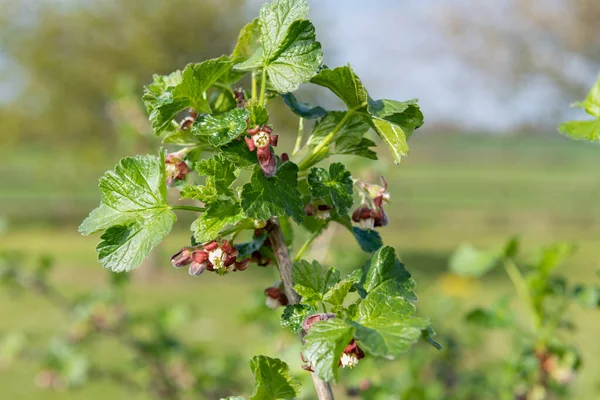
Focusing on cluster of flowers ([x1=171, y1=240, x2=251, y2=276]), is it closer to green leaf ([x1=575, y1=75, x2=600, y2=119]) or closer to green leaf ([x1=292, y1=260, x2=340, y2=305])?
green leaf ([x1=292, y1=260, x2=340, y2=305])

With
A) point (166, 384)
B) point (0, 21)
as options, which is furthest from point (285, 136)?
point (166, 384)

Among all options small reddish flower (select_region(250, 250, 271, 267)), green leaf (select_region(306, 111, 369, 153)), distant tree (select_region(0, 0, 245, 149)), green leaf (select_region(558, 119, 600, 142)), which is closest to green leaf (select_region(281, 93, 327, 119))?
green leaf (select_region(306, 111, 369, 153))

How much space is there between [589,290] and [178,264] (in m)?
0.71

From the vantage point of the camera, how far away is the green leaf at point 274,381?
51 centimetres

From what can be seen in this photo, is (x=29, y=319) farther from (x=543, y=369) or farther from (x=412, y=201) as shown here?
(x=412, y=201)

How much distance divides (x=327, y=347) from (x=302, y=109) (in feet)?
0.79

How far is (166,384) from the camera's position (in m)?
1.67

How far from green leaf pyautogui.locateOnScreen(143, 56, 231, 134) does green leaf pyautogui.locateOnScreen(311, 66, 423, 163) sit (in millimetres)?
75

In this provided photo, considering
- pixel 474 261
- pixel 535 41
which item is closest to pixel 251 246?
pixel 474 261

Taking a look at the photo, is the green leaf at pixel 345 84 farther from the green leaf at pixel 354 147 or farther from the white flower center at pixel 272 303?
the white flower center at pixel 272 303

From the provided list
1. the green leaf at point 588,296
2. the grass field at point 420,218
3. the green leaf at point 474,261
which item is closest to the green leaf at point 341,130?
the green leaf at point 588,296

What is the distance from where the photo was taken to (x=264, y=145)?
0.47 metres

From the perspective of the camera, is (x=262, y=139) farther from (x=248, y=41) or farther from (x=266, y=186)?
(x=248, y=41)

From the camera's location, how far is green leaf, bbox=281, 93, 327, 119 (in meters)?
0.56
